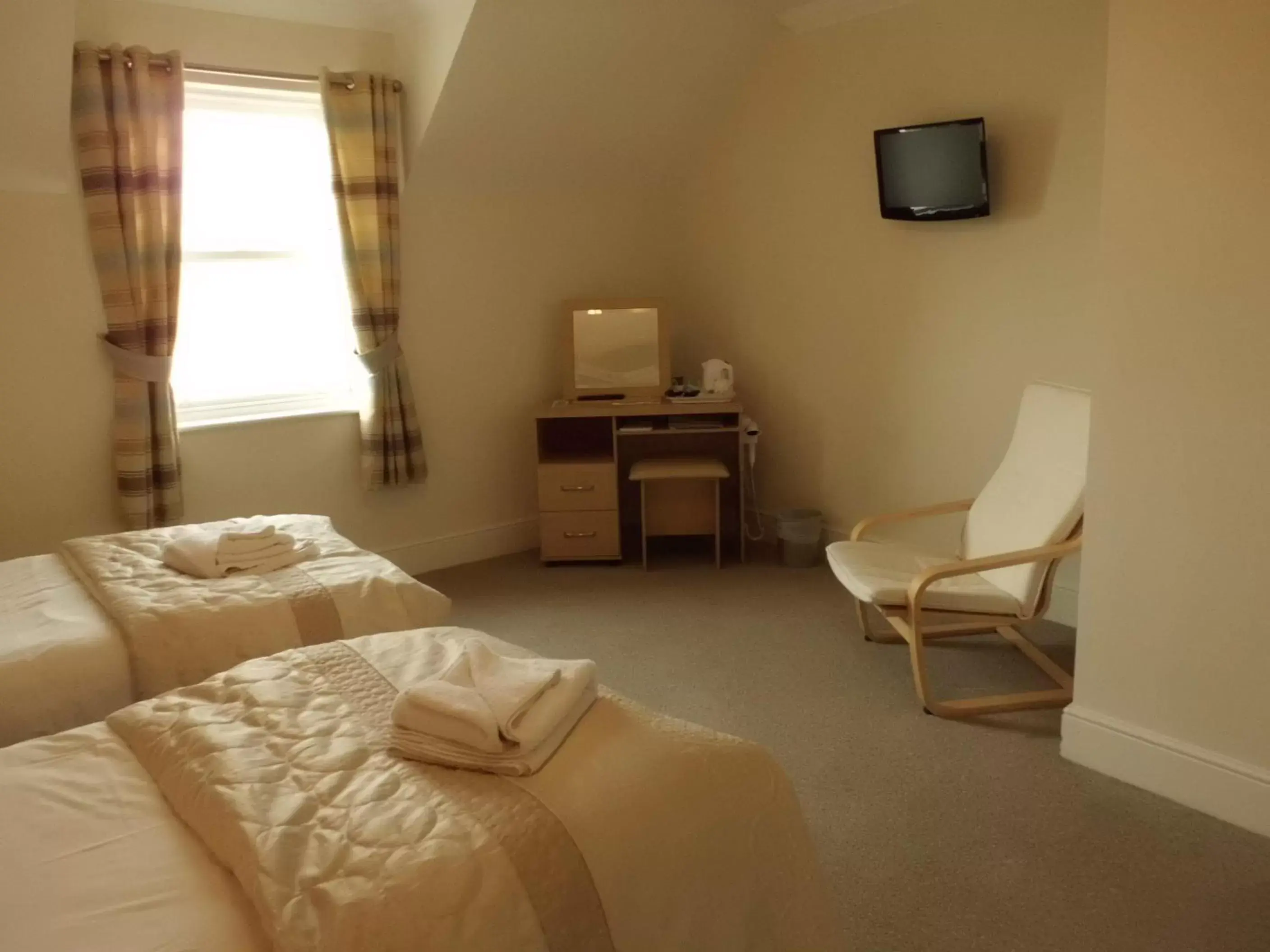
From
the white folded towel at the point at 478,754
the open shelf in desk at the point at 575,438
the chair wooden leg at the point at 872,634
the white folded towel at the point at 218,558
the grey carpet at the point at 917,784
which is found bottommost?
the grey carpet at the point at 917,784

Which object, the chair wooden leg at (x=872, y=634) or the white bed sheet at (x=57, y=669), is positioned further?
the chair wooden leg at (x=872, y=634)

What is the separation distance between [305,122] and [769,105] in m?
1.98

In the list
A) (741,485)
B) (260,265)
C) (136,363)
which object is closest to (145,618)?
(136,363)

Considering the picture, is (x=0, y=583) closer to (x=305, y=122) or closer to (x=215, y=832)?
(x=215, y=832)

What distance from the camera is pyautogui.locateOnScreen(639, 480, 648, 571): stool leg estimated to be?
4492 millimetres

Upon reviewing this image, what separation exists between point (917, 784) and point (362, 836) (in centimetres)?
171

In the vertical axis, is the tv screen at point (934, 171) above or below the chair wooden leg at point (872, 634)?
above

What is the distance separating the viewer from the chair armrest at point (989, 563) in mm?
2973

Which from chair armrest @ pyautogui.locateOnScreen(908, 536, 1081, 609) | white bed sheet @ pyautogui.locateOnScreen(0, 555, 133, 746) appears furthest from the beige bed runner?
chair armrest @ pyautogui.locateOnScreen(908, 536, 1081, 609)

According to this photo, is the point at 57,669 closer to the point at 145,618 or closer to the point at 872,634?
the point at 145,618

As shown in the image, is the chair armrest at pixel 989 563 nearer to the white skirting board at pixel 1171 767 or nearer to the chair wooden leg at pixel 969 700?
the chair wooden leg at pixel 969 700

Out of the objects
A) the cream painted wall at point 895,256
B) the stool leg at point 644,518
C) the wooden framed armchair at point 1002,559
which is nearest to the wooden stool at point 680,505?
the stool leg at point 644,518

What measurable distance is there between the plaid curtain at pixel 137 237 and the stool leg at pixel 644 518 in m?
1.86

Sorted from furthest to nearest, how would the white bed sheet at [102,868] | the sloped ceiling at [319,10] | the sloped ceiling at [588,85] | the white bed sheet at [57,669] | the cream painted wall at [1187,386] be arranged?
the sloped ceiling at [588,85]
the sloped ceiling at [319,10]
the cream painted wall at [1187,386]
the white bed sheet at [57,669]
the white bed sheet at [102,868]
